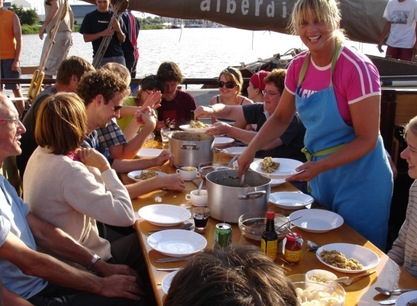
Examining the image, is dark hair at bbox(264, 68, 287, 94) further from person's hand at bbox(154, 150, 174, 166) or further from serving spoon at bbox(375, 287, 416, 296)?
serving spoon at bbox(375, 287, 416, 296)

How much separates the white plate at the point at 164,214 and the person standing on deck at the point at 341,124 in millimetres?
343

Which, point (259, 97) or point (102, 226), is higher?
point (259, 97)

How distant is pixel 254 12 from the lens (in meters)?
4.32

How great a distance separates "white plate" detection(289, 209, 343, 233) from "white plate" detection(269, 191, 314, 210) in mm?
98

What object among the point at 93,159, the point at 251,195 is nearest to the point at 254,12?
the point at 93,159

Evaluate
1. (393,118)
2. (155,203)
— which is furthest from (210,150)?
(393,118)

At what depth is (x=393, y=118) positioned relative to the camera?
4.04 metres

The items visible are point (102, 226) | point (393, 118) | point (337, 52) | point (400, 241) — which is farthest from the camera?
point (393, 118)

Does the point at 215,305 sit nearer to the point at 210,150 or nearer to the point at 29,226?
the point at 29,226

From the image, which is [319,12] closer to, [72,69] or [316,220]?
[316,220]

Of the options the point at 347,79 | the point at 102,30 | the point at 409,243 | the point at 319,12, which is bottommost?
the point at 409,243

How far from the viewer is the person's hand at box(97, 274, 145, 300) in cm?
222

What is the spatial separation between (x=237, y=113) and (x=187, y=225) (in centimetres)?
201

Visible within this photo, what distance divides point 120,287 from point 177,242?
0.36 metres
